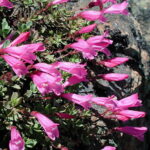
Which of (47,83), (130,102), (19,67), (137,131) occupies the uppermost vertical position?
(19,67)

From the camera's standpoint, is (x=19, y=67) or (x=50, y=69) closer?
(x=19, y=67)

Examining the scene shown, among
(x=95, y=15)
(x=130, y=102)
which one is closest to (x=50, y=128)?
(x=130, y=102)

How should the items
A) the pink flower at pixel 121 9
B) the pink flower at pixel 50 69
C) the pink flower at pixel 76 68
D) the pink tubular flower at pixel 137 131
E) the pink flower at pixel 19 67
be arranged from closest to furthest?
1. the pink flower at pixel 19 67
2. the pink flower at pixel 50 69
3. the pink flower at pixel 76 68
4. the pink tubular flower at pixel 137 131
5. the pink flower at pixel 121 9

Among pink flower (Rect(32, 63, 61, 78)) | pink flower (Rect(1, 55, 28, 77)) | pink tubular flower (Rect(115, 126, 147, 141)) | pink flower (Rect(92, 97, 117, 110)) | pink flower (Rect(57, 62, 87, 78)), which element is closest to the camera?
pink flower (Rect(1, 55, 28, 77))

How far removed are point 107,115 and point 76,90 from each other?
383mm

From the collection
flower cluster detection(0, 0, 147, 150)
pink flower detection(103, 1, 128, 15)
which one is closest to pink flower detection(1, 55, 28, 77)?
flower cluster detection(0, 0, 147, 150)

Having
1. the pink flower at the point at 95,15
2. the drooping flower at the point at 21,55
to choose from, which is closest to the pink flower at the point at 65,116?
the drooping flower at the point at 21,55

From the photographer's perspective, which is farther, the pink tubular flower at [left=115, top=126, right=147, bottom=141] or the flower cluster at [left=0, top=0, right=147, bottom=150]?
the pink tubular flower at [left=115, top=126, right=147, bottom=141]

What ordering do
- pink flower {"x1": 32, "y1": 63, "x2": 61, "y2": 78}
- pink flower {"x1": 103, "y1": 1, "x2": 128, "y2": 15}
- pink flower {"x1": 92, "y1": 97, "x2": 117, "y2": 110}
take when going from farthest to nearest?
pink flower {"x1": 103, "y1": 1, "x2": 128, "y2": 15} < pink flower {"x1": 92, "y1": 97, "x2": 117, "y2": 110} < pink flower {"x1": 32, "y1": 63, "x2": 61, "y2": 78}

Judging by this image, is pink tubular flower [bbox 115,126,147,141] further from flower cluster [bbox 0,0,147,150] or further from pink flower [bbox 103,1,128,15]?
pink flower [bbox 103,1,128,15]

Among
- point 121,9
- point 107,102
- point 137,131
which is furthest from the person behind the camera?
point 121,9

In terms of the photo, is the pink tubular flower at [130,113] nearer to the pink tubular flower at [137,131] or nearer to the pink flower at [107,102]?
the pink flower at [107,102]

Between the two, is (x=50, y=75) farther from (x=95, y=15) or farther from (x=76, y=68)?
(x=95, y=15)

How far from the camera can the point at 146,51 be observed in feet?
16.2
